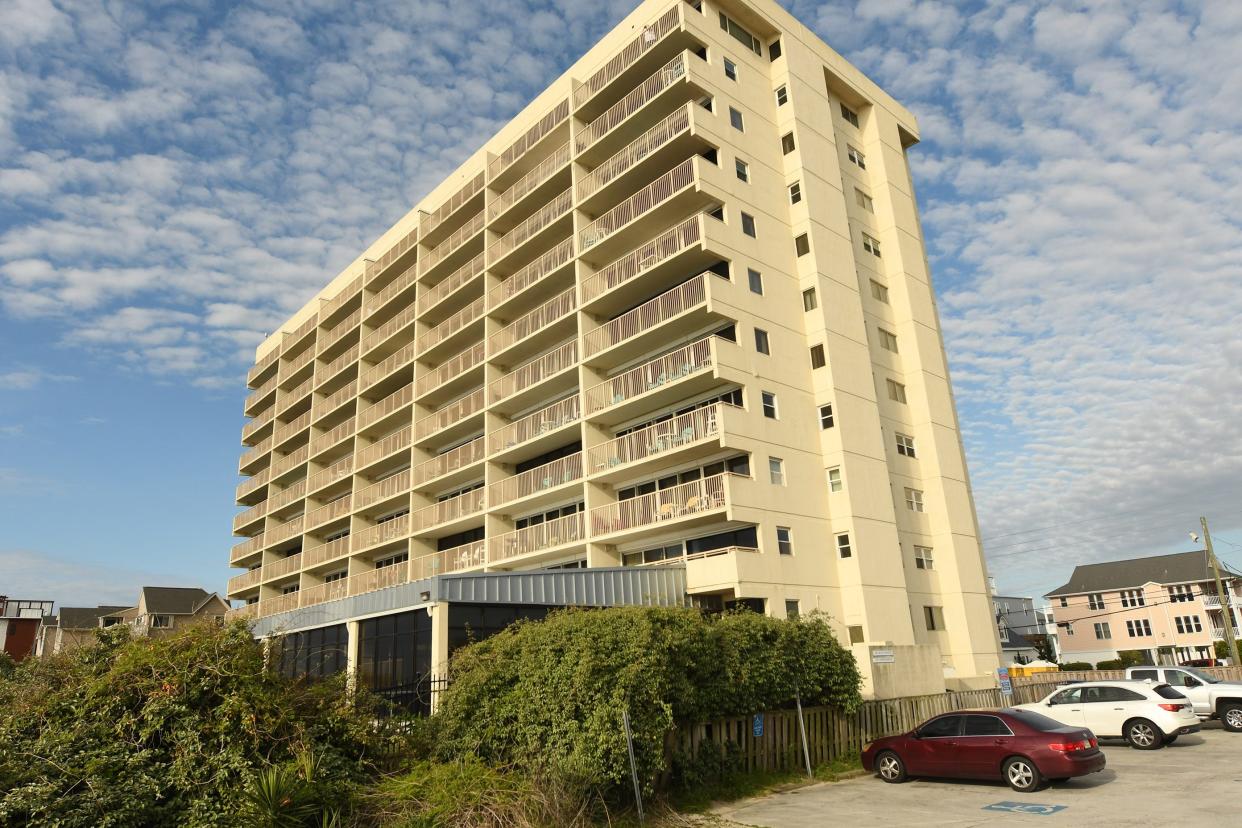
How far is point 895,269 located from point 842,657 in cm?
1929

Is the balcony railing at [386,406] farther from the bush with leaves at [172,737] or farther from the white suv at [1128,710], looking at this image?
the white suv at [1128,710]

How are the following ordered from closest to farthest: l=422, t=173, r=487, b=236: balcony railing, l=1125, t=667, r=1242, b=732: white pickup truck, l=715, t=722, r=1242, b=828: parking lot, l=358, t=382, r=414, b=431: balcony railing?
l=715, t=722, r=1242, b=828: parking lot, l=1125, t=667, r=1242, b=732: white pickup truck, l=422, t=173, r=487, b=236: balcony railing, l=358, t=382, r=414, b=431: balcony railing

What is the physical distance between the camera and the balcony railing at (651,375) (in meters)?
26.0

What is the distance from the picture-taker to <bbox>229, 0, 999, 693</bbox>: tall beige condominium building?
2498cm

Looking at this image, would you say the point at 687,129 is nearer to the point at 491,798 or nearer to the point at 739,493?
the point at 739,493

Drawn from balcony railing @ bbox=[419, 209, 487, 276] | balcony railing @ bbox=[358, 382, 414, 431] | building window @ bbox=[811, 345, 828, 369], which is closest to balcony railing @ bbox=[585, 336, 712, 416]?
building window @ bbox=[811, 345, 828, 369]

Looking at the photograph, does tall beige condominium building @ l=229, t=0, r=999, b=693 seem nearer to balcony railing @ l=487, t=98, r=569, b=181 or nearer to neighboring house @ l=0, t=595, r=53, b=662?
balcony railing @ l=487, t=98, r=569, b=181

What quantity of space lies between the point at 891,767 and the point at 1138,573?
255 feet

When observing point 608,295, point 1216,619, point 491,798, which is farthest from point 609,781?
point 1216,619

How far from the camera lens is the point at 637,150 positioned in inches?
1199

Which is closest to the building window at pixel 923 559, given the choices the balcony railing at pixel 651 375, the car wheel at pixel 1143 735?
the car wheel at pixel 1143 735

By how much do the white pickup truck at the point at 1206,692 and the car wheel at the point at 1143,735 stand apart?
231 cm

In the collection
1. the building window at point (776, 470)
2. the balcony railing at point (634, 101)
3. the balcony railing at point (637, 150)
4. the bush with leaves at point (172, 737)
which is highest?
the balcony railing at point (634, 101)

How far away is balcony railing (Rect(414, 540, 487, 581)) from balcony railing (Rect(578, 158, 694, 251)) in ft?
41.7
